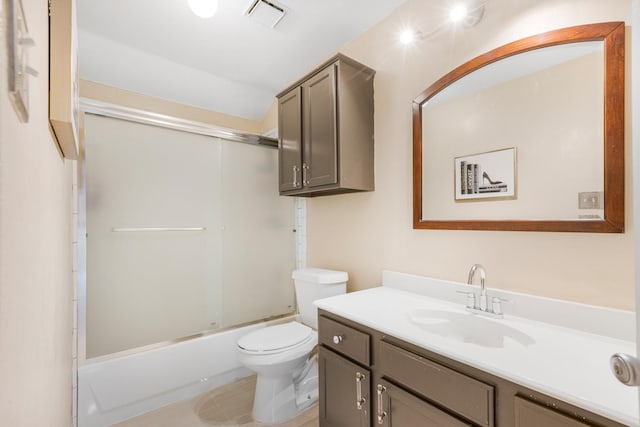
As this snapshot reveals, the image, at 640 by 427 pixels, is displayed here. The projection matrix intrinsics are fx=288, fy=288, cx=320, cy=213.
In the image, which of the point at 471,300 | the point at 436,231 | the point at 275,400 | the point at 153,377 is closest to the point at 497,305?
the point at 471,300

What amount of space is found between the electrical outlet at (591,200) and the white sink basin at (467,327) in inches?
21.0

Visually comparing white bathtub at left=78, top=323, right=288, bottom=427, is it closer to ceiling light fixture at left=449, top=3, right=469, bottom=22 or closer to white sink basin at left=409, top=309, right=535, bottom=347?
white sink basin at left=409, top=309, right=535, bottom=347

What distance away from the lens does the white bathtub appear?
1699 millimetres

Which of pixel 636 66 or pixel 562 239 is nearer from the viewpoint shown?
pixel 636 66

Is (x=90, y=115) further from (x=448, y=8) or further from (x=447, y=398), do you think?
(x=447, y=398)

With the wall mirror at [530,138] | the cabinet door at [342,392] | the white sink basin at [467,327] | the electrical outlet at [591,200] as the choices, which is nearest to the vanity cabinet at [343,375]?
the cabinet door at [342,392]

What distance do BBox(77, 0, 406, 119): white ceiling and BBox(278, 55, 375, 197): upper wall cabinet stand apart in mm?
388

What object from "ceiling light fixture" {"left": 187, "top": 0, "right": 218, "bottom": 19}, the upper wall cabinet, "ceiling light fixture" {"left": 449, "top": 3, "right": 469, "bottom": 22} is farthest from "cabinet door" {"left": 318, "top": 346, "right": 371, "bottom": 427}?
"ceiling light fixture" {"left": 187, "top": 0, "right": 218, "bottom": 19}

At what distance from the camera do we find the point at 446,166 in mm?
1514

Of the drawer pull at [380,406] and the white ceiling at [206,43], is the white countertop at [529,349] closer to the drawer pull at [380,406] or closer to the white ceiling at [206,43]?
the drawer pull at [380,406]

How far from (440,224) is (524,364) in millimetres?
780

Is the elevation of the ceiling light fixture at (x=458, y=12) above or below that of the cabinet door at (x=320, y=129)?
above

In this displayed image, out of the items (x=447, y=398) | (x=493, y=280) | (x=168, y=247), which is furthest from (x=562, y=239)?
(x=168, y=247)

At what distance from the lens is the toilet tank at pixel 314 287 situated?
6.41 ft
